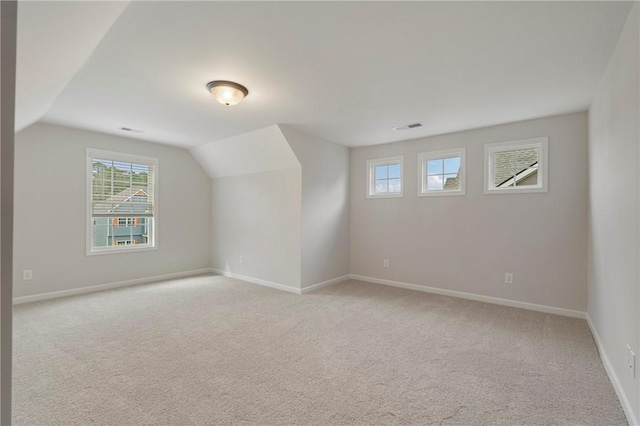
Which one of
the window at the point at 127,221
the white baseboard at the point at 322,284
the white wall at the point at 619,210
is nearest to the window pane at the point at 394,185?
the white baseboard at the point at 322,284

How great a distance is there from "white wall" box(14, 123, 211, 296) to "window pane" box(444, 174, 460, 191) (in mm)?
4882

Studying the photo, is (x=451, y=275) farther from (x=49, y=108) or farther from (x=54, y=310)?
(x=49, y=108)

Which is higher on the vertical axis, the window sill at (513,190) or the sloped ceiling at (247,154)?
the sloped ceiling at (247,154)

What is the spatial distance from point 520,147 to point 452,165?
89cm

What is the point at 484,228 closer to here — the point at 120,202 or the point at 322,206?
the point at 322,206

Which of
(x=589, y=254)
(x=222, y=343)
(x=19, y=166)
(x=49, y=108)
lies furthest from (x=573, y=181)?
(x=19, y=166)

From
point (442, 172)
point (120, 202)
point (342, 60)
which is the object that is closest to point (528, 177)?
point (442, 172)

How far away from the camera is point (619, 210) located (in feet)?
6.86

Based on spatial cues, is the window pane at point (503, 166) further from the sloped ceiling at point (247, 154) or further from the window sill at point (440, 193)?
the sloped ceiling at point (247, 154)

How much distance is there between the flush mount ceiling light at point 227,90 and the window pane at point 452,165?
3236 mm

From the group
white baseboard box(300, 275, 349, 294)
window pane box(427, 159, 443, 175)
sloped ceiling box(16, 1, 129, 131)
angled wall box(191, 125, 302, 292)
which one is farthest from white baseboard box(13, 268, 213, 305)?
window pane box(427, 159, 443, 175)

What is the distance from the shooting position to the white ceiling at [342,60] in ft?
6.00

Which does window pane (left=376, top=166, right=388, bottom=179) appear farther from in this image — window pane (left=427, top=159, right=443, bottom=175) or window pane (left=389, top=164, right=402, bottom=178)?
window pane (left=427, top=159, right=443, bottom=175)

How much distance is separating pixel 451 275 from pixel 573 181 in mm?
1946
